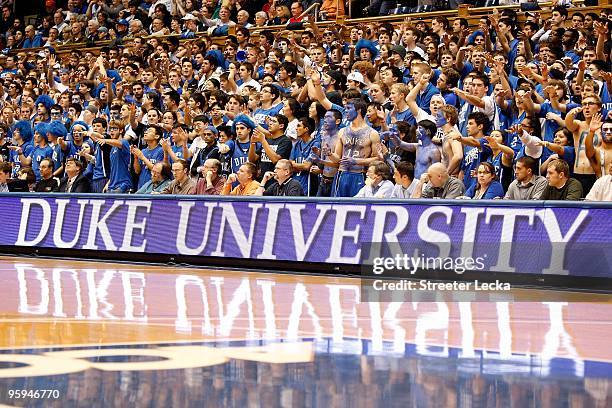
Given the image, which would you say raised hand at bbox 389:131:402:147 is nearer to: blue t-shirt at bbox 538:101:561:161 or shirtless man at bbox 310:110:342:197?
shirtless man at bbox 310:110:342:197

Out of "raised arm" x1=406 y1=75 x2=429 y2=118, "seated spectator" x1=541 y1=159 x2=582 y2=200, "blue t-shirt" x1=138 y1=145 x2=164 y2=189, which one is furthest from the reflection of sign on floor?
"blue t-shirt" x1=138 y1=145 x2=164 y2=189

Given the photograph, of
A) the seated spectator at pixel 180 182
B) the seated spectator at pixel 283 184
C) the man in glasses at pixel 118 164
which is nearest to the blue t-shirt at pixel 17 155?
the man in glasses at pixel 118 164

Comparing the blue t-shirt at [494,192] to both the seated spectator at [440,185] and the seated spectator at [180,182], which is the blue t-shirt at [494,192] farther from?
the seated spectator at [180,182]

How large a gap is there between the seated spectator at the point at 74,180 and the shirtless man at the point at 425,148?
21.7 feet

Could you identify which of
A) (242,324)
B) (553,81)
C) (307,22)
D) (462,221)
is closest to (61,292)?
(242,324)

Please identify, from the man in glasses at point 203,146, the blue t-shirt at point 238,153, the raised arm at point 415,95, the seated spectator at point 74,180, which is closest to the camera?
the raised arm at point 415,95

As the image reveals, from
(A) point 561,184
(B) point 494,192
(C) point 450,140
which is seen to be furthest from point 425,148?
(A) point 561,184

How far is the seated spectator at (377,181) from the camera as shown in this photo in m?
15.3

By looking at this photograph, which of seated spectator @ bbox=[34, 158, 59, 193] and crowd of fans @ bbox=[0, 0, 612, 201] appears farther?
seated spectator @ bbox=[34, 158, 59, 193]

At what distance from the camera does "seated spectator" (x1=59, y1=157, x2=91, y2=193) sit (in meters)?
19.7

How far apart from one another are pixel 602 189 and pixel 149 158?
8.19 metres

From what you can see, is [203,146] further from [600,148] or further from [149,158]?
[600,148]

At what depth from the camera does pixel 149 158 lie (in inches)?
747

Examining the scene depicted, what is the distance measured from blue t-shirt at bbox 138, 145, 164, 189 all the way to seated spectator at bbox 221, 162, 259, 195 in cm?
230
